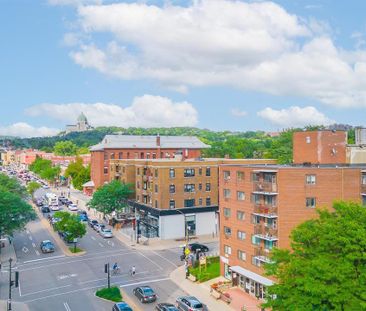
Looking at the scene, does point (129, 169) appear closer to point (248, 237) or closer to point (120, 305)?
point (248, 237)

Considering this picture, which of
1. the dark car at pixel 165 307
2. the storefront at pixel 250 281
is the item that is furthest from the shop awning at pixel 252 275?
the dark car at pixel 165 307

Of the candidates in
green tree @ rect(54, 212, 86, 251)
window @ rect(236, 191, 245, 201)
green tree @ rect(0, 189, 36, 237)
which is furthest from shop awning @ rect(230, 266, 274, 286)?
green tree @ rect(0, 189, 36, 237)

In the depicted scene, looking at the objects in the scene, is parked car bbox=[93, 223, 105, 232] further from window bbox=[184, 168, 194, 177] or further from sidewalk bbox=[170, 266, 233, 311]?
sidewalk bbox=[170, 266, 233, 311]

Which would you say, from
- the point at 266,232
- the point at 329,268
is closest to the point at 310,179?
the point at 266,232

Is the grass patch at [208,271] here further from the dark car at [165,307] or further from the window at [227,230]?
the dark car at [165,307]

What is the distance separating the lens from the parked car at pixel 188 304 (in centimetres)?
3606

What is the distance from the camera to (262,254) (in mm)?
41719

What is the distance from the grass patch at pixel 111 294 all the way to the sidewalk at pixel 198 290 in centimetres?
686

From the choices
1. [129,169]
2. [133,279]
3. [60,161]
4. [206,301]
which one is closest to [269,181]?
[206,301]

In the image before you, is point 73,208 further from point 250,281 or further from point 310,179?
point 310,179

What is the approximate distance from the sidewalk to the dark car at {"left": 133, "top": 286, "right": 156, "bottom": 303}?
13.7ft

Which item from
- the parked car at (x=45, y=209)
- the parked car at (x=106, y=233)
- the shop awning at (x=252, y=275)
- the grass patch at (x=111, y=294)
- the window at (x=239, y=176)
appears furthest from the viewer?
the parked car at (x=45, y=209)

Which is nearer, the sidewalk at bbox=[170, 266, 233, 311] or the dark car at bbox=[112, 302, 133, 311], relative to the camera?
the dark car at bbox=[112, 302, 133, 311]

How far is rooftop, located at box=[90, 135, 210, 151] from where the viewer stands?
106 meters
